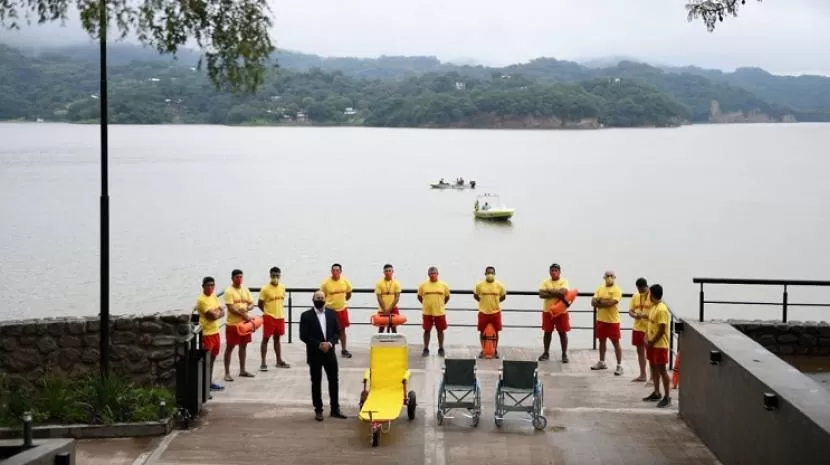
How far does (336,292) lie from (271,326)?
126cm

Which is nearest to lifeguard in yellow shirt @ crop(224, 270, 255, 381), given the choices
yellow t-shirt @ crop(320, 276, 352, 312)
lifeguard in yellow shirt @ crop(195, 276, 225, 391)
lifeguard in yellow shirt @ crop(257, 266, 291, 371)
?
lifeguard in yellow shirt @ crop(195, 276, 225, 391)

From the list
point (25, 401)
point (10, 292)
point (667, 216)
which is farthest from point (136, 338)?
point (667, 216)

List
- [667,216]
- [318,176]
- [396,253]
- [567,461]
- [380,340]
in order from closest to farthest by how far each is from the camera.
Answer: [567,461] < [380,340] < [396,253] < [667,216] < [318,176]

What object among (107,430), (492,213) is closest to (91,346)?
(107,430)

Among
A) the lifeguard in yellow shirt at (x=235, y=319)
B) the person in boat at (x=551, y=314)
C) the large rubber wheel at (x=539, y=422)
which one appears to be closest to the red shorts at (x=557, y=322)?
the person in boat at (x=551, y=314)

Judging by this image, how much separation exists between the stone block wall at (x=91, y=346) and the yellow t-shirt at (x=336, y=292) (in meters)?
3.65

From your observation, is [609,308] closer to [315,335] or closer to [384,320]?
[384,320]

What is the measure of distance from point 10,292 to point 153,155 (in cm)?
12176

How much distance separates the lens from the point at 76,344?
549 inches

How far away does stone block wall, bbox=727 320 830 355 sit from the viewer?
1530 centimetres

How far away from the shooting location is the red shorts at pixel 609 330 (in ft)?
54.5

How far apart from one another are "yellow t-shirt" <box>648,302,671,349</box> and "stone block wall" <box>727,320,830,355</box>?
4.89 feet

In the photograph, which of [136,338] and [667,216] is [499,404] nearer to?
[136,338]

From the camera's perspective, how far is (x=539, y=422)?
13.0 m
